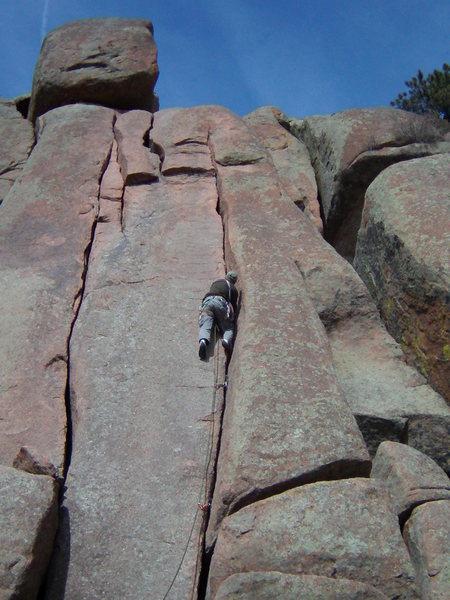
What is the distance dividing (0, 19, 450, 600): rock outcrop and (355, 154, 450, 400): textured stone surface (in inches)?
2.4

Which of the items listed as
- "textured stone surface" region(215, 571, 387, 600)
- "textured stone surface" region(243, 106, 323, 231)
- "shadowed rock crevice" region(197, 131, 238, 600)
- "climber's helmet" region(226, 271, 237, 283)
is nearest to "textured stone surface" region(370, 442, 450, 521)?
"textured stone surface" region(215, 571, 387, 600)

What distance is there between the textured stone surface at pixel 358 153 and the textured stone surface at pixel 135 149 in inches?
139

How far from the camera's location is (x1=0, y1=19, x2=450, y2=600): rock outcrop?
6.36 meters

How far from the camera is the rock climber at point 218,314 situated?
30.5 ft

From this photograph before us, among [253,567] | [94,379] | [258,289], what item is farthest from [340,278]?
[253,567]

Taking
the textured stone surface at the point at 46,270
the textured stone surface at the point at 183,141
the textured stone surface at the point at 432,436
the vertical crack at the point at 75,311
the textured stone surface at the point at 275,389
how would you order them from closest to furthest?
the textured stone surface at the point at 275,389 → the vertical crack at the point at 75,311 → the textured stone surface at the point at 46,270 → the textured stone surface at the point at 432,436 → the textured stone surface at the point at 183,141

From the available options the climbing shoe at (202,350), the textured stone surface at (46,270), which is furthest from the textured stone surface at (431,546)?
the textured stone surface at (46,270)

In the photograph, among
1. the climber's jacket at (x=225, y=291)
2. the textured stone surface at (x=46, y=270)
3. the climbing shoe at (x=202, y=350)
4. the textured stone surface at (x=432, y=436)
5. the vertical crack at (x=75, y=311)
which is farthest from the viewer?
the climber's jacket at (x=225, y=291)

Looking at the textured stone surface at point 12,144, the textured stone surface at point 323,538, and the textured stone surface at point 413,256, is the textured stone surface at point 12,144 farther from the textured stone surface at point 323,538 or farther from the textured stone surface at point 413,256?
the textured stone surface at point 323,538

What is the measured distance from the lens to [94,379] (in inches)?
346

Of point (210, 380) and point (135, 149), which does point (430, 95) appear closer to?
point (135, 149)

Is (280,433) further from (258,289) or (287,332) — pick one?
(258,289)

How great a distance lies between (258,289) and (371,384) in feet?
6.45

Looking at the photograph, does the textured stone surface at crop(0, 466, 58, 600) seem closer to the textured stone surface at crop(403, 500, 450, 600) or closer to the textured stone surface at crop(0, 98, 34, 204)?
the textured stone surface at crop(403, 500, 450, 600)
